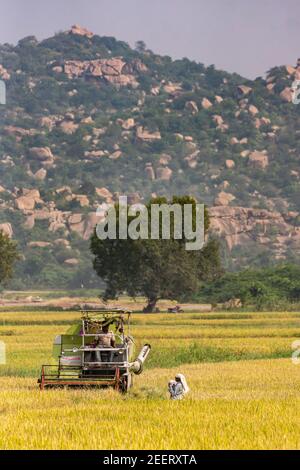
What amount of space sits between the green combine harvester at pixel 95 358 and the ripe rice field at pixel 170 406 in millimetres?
623

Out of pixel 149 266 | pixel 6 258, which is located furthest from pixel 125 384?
pixel 149 266

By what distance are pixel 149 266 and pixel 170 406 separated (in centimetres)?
8490

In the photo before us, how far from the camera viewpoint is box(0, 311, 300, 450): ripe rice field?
19094 millimetres

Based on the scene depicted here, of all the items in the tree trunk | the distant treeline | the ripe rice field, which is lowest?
the ripe rice field

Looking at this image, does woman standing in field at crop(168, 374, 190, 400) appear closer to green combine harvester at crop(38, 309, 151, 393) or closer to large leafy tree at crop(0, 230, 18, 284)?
green combine harvester at crop(38, 309, 151, 393)

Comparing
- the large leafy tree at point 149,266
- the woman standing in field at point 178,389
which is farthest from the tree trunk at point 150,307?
the woman standing in field at point 178,389

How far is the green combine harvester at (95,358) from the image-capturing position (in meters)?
29.4

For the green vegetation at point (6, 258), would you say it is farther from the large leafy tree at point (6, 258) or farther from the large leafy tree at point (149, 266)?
the large leafy tree at point (149, 266)

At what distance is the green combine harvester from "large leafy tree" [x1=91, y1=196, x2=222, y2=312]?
7592 cm

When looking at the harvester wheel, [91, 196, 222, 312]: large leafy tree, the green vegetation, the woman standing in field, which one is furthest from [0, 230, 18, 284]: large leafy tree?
the woman standing in field

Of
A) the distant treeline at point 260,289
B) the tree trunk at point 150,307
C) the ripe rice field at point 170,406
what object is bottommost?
the ripe rice field at point 170,406
